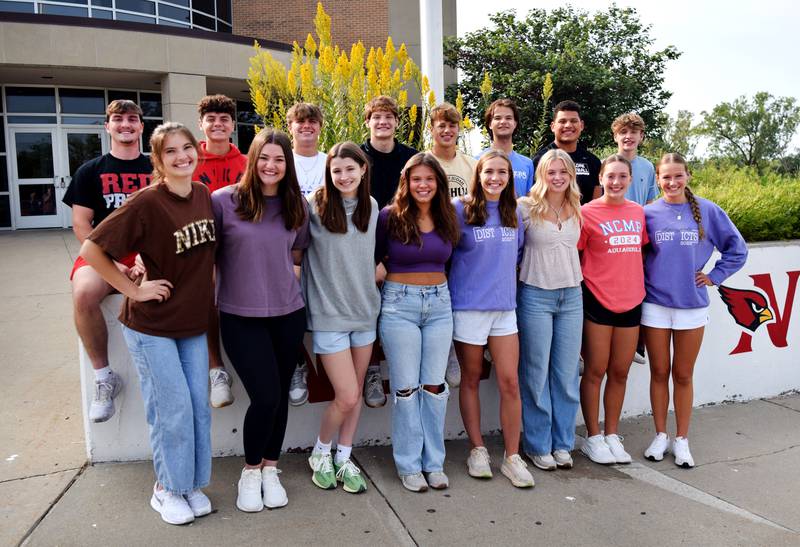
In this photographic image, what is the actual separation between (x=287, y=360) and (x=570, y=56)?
27.2 meters

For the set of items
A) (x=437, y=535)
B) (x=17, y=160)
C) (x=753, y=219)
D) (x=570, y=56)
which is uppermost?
(x=570, y=56)

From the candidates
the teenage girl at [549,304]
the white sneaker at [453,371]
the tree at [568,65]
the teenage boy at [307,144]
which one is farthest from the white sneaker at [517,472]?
the tree at [568,65]

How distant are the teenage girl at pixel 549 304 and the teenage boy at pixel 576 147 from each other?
100 centimetres

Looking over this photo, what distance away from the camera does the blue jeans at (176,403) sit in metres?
3.15

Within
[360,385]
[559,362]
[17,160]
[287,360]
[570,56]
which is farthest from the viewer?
[570,56]

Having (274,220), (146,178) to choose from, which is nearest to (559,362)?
(274,220)

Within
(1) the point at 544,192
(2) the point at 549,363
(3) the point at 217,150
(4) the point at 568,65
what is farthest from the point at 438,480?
(4) the point at 568,65

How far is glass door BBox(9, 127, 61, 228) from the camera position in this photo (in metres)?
16.4

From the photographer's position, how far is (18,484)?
3.64 metres

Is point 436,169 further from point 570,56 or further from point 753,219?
point 570,56

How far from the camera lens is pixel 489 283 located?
3744 millimetres

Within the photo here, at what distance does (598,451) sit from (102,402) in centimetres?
304

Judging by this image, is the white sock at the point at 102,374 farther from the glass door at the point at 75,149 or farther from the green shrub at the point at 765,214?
the glass door at the point at 75,149

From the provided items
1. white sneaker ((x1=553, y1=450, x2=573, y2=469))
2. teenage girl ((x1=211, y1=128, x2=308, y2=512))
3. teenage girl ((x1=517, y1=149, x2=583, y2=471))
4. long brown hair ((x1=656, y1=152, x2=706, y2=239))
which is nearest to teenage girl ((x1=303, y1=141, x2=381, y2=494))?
teenage girl ((x1=211, y1=128, x2=308, y2=512))
